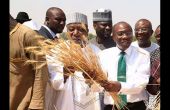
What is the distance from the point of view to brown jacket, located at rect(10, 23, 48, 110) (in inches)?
158

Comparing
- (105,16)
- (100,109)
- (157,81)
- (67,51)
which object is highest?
(105,16)

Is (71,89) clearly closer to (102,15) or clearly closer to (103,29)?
(103,29)

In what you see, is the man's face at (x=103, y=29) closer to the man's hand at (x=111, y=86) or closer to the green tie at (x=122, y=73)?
the green tie at (x=122, y=73)

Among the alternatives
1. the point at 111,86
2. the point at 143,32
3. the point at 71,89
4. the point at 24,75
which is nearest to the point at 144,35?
the point at 143,32

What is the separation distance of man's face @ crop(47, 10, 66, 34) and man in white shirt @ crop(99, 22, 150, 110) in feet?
1.73

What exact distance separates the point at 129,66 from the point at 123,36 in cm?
32

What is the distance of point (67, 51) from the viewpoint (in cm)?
427

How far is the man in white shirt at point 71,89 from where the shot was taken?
4.61m

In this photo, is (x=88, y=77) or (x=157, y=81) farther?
(x=157, y=81)

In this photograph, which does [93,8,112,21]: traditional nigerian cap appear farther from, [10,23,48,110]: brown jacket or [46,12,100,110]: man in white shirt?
[10,23,48,110]: brown jacket

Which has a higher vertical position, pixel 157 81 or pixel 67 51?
pixel 67 51

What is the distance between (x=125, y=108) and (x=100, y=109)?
31 cm
